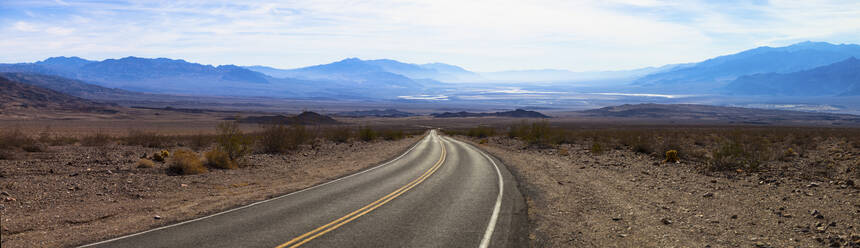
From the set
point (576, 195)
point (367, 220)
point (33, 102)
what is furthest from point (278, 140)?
point (33, 102)

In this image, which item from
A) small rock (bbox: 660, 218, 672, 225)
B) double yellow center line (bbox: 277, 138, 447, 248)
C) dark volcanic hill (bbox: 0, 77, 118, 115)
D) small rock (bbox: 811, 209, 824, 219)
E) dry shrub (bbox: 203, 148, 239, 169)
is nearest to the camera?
double yellow center line (bbox: 277, 138, 447, 248)

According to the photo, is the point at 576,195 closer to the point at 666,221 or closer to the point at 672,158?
the point at 666,221

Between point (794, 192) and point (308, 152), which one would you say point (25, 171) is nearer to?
point (308, 152)

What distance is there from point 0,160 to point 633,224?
2163 cm

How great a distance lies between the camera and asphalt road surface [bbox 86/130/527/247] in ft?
27.7

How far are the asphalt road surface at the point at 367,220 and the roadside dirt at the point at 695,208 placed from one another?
93 centimetres

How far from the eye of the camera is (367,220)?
10.1m

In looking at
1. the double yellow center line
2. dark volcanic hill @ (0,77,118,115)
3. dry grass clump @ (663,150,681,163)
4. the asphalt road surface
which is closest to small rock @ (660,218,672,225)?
the asphalt road surface

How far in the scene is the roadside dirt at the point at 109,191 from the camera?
9.29 meters

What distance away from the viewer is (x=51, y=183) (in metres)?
13.4

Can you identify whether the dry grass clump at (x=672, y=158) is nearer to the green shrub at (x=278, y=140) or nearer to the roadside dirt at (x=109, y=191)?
the roadside dirt at (x=109, y=191)

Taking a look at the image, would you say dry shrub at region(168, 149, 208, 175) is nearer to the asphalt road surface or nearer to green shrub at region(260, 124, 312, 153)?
the asphalt road surface

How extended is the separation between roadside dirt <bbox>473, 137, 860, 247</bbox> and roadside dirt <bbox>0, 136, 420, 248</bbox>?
326 inches

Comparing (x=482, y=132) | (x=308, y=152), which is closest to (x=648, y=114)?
(x=482, y=132)
